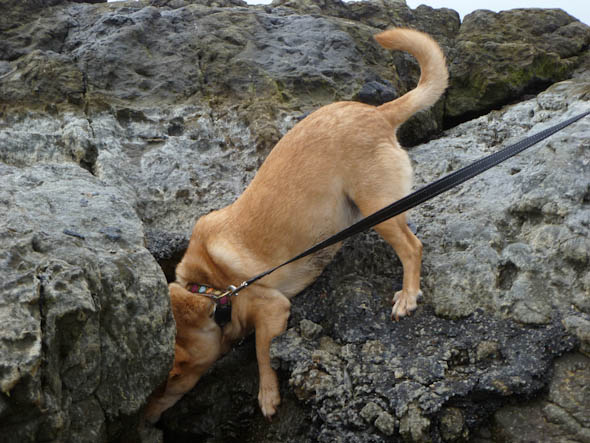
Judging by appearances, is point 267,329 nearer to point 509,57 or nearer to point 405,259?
point 405,259

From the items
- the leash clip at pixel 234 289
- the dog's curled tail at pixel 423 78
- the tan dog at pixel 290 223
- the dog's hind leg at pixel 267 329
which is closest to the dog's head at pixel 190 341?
the tan dog at pixel 290 223

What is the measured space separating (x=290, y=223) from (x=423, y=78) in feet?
4.65

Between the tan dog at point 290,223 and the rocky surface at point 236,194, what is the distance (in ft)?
0.68

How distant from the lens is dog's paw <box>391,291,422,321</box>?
2.97 m

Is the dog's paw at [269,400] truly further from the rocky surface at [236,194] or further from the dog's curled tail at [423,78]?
the dog's curled tail at [423,78]

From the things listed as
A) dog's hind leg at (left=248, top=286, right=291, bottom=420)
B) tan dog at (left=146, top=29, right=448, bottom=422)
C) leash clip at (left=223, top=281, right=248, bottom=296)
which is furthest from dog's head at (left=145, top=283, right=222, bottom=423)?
dog's hind leg at (left=248, top=286, right=291, bottom=420)

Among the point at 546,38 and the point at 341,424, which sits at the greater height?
the point at 546,38

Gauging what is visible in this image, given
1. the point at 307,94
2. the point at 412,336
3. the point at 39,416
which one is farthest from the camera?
the point at 307,94

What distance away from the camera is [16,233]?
7.35ft

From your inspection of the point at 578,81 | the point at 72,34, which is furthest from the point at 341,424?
the point at 72,34

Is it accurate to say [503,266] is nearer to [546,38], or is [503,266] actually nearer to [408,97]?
[408,97]

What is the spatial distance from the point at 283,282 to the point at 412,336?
98cm

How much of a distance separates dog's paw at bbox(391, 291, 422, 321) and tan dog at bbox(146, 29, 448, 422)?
0.17 m

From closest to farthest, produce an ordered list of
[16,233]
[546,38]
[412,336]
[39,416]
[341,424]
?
[39,416] < [16,233] < [341,424] < [412,336] < [546,38]
